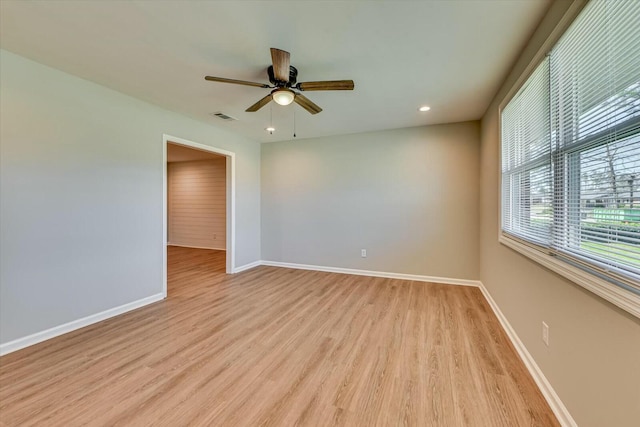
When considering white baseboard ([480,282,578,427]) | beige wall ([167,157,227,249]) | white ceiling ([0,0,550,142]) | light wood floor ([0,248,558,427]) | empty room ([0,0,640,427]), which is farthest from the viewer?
beige wall ([167,157,227,249])

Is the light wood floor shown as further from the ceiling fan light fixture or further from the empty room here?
the ceiling fan light fixture

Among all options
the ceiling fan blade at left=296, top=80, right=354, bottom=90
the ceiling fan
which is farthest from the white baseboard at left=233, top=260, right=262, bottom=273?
the ceiling fan blade at left=296, top=80, right=354, bottom=90

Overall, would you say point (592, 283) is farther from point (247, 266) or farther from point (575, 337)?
point (247, 266)

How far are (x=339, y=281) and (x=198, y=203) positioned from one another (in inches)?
205

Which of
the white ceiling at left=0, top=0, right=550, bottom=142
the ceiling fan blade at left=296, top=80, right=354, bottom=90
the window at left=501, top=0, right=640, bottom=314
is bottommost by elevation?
the window at left=501, top=0, right=640, bottom=314

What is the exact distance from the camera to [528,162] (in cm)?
213

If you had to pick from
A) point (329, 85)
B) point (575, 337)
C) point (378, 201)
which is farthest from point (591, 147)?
point (378, 201)

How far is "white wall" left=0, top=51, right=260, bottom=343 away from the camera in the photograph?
7.41 ft

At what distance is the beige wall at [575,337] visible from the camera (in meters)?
1.06

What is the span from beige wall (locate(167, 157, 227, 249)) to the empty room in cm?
317

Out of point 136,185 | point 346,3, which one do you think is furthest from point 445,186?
point 136,185

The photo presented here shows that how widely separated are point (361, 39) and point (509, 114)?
1702mm

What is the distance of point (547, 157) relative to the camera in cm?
179

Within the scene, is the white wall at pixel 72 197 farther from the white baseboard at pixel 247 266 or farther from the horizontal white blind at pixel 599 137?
the horizontal white blind at pixel 599 137
